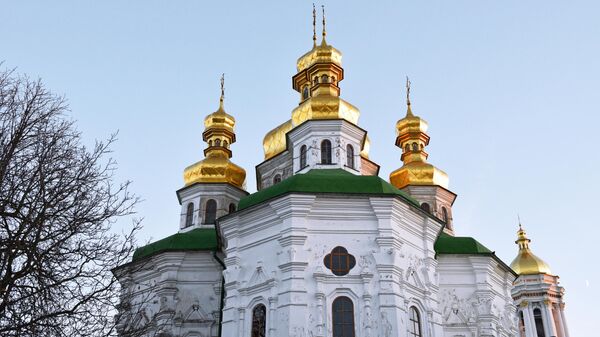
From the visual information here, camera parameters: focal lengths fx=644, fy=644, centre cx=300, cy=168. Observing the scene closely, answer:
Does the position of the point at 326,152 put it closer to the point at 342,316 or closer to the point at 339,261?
the point at 339,261

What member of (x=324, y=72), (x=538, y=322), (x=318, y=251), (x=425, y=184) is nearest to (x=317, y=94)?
(x=324, y=72)

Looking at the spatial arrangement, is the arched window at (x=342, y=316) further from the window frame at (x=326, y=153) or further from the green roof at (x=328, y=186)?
the window frame at (x=326, y=153)

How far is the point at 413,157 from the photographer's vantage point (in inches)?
979

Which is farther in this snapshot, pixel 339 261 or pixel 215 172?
pixel 215 172

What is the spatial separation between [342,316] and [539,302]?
21.9 metres

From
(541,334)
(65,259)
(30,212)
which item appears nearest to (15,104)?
(30,212)

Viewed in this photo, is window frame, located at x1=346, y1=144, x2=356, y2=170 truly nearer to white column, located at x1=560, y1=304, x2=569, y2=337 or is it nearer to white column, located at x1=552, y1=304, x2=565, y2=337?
white column, located at x1=552, y1=304, x2=565, y2=337

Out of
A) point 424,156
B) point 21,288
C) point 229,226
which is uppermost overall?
point 424,156

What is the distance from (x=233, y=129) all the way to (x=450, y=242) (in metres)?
11.0

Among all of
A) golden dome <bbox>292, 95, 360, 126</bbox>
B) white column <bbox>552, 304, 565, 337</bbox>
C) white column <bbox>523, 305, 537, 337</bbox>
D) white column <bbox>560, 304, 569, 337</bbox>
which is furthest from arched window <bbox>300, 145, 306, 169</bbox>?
white column <bbox>560, 304, 569, 337</bbox>

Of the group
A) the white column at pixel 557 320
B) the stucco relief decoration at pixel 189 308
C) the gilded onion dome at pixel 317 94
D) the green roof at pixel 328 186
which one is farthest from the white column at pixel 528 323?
the stucco relief decoration at pixel 189 308

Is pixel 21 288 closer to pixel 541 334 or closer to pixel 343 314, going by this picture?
pixel 343 314

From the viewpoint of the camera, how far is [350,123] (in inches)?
751

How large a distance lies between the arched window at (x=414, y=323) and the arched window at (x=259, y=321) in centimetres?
323
